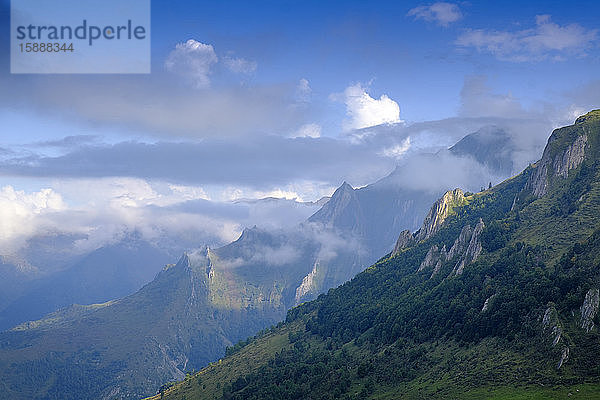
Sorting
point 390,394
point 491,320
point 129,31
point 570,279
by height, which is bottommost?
point 390,394

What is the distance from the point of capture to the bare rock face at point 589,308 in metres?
163

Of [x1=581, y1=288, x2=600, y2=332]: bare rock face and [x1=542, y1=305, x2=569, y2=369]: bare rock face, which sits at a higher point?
[x1=581, y1=288, x2=600, y2=332]: bare rock face

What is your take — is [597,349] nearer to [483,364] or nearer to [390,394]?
[483,364]

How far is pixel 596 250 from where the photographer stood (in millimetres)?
195250

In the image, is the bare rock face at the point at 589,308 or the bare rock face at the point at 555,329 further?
the bare rock face at the point at 589,308

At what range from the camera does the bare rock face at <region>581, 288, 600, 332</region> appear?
163125mm

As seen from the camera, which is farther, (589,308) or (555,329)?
(555,329)

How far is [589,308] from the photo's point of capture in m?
166

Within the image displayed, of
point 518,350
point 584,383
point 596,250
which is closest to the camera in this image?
point 584,383

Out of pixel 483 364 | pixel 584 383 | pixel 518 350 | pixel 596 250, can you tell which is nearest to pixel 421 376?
pixel 483 364

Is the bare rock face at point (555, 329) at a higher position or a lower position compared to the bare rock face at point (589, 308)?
lower

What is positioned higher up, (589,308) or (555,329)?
(589,308)

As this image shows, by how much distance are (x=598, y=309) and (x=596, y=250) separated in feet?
128

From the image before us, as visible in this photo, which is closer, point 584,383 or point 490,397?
point 584,383
